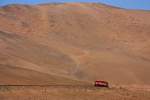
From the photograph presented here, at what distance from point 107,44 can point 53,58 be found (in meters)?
19.5

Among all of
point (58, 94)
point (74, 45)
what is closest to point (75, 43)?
point (74, 45)

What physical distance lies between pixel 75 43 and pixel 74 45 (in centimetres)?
156

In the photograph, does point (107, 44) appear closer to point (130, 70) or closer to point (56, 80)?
point (130, 70)

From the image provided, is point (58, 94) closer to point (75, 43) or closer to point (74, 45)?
point (74, 45)

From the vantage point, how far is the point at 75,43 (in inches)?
3885

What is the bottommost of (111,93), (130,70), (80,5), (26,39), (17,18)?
(111,93)

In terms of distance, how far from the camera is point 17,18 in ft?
358

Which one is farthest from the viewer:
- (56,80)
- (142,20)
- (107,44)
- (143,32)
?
(142,20)

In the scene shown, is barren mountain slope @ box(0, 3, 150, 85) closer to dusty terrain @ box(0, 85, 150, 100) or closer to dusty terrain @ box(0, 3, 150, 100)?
dusty terrain @ box(0, 3, 150, 100)

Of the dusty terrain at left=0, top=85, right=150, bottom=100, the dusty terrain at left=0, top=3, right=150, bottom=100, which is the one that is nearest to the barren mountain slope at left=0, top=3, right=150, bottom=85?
the dusty terrain at left=0, top=3, right=150, bottom=100

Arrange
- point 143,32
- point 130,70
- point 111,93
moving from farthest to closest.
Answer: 1. point 143,32
2. point 130,70
3. point 111,93

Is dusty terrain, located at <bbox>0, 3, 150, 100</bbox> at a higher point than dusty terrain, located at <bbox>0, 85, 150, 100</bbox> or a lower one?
higher

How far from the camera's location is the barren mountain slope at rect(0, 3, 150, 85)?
74500 millimetres

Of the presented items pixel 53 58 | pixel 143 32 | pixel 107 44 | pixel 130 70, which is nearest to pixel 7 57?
pixel 53 58
